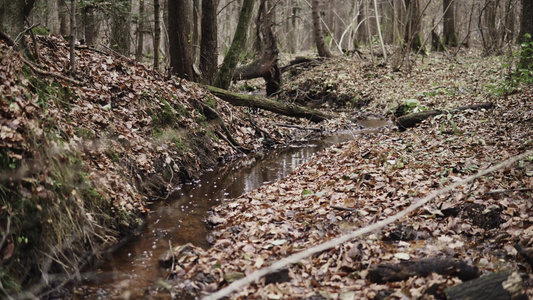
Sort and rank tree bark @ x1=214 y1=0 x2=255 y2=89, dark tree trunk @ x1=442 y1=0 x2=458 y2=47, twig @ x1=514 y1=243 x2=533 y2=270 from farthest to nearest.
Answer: dark tree trunk @ x1=442 y1=0 x2=458 y2=47 < tree bark @ x1=214 y1=0 x2=255 y2=89 < twig @ x1=514 y1=243 x2=533 y2=270

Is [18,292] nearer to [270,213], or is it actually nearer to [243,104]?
[270,213]

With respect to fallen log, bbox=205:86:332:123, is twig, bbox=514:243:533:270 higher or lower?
lower

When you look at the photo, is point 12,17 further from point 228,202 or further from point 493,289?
point 493,289

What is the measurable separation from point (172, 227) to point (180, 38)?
629 centimetres

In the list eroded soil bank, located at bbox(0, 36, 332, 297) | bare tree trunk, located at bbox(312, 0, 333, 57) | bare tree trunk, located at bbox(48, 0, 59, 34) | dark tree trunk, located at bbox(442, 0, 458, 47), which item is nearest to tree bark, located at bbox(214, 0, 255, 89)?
eroded soil bank, located at bbox(0, 36, 332, 297)

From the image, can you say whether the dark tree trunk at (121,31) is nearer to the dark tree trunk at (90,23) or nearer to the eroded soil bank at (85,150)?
the dark tree trunk at (90,23)

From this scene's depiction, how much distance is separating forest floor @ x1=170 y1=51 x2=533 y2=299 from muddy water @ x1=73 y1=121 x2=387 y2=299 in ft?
0.97

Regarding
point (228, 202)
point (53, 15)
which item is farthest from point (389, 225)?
point (53, 15)

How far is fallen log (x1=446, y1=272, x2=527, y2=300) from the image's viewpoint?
3225mm

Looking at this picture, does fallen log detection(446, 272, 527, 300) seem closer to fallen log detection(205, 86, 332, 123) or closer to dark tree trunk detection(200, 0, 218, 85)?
fallen log detection(205, 86, 332, 123)

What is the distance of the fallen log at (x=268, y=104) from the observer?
11.5m

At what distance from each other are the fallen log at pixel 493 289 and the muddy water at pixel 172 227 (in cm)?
271

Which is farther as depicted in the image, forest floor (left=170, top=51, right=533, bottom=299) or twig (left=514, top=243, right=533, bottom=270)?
forest floor (left=170, top=51, right=533, bottom=299)

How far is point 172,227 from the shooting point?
5855mm
